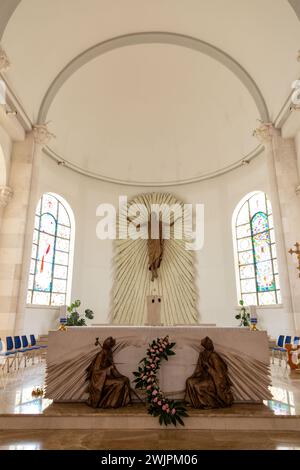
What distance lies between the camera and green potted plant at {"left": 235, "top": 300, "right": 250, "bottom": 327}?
10.1 meters

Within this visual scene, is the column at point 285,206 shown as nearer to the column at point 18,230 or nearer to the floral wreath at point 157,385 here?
the floral wreath at point 157,385

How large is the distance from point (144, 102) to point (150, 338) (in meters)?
10.1

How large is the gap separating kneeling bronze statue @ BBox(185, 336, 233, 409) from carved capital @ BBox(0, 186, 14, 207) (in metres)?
7.04

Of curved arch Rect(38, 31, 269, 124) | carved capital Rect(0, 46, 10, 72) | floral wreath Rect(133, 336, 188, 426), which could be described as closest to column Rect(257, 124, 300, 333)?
curved arch Rect(38, 31, 269, 124)

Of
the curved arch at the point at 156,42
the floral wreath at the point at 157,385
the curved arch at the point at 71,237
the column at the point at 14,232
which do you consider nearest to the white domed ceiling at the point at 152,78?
the curved arch at the point at 156,42

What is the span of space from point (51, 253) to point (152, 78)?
7.58m

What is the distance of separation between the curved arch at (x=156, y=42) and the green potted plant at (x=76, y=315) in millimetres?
6290

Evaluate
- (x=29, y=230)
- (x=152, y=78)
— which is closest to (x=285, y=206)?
(x=152, y=78)

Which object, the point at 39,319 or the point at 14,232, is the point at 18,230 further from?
the point at 39,319

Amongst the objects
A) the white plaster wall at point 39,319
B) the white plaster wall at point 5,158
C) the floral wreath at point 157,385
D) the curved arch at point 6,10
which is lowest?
the floral wreath at point 157,385

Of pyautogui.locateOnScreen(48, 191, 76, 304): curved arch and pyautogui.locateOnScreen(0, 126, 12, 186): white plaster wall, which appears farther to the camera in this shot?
pyautogui.locateOnScreen(48, 191, 76, 304): curved arch

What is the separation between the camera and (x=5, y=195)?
338 inches

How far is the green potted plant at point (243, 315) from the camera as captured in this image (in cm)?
1009

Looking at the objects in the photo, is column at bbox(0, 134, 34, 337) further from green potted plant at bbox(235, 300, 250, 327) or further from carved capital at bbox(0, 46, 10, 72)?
green potted plant at bbox(235, 300, 250, 327)
